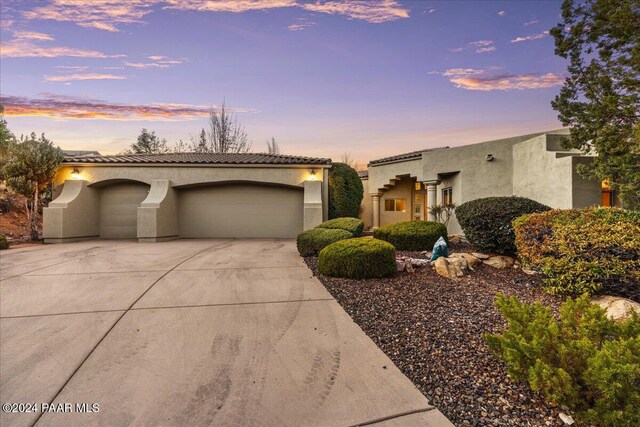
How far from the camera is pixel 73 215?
37.1ft

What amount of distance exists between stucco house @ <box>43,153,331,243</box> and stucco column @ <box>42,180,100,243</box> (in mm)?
29

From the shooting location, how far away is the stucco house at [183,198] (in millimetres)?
11211

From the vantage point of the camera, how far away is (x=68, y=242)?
1101 centimetres

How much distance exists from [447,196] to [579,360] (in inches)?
487

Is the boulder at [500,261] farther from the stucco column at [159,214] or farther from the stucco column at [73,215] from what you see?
the stucco column at [73,215]

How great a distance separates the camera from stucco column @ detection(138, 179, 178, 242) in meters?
11.0

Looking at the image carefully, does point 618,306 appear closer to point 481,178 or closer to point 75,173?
point 481,178

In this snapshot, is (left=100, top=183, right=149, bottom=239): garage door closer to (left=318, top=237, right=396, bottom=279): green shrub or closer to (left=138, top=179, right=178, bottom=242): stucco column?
(left=138, top=179, right=178, bottom=242): stucco column

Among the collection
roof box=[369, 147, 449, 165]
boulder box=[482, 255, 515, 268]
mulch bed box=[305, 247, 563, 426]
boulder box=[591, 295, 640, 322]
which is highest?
roof box=[369, 147, 449, 165]

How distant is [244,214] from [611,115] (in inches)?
482

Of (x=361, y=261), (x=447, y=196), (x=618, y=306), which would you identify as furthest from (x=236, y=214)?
(x=618, y=306)

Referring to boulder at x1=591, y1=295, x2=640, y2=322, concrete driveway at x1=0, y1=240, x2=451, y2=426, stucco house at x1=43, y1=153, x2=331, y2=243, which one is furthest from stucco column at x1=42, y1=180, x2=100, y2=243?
boulder at x1=591, y1=295, x2=640, y2=322

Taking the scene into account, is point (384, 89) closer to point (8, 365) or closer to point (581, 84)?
point (581, 84)

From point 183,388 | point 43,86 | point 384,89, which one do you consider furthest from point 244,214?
point 183,388
